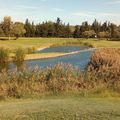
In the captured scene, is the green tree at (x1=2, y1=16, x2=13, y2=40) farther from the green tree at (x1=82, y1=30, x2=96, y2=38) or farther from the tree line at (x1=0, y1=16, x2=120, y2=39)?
the green tree at (x1=82, y1=30, x2=96, y2=38)

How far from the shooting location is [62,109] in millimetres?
12766

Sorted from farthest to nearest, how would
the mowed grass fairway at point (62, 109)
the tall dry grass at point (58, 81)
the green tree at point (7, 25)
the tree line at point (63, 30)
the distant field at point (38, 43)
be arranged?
the tree line at point (63, 30), the green tree at point (7, 25), the distant field at point (38, 43), the tall dry grass at point (58, 81), the mowed grass fairway at point (62, 109)

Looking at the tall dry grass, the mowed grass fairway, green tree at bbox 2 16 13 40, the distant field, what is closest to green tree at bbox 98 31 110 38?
the distant field

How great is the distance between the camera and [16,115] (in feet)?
39.1

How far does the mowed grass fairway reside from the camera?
11.7m

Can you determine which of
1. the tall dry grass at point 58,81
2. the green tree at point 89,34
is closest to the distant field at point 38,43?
the green tree at point 89,34

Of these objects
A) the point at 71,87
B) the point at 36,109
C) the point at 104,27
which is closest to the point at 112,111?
the point at 36,109

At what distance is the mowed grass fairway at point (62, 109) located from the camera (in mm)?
11719

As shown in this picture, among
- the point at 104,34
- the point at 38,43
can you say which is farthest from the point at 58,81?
the point at 104,34

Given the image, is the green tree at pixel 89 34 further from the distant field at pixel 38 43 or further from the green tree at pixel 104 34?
the distant field at pixel 38 43

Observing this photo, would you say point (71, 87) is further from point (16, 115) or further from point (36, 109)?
point (16, 115)

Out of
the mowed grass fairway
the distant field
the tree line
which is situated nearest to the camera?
the mowed grass fairway

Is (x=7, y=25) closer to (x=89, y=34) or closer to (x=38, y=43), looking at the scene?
(x=38, y=43)

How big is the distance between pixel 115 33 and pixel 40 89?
131 meters
